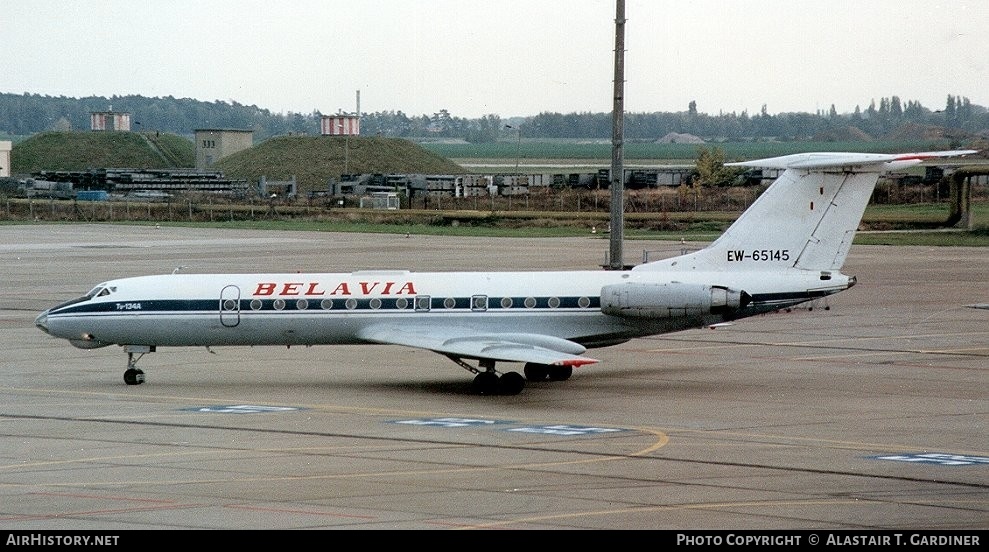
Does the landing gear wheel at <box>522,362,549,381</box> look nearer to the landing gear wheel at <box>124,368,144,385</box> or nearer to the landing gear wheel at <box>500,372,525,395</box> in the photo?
the landing gear wheel at <box>500,372,525,395</box>

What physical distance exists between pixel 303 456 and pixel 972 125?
54.1 metres

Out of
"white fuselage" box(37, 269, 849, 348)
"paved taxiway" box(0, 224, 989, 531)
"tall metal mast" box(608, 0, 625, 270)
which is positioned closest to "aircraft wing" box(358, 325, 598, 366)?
"white fuselage" box(37, 269, 849, 348)

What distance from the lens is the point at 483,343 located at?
28.5 metres

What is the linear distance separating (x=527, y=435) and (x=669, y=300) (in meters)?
6.73

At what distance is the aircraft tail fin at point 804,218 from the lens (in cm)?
2983

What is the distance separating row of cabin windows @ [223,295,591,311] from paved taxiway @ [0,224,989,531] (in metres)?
1.88

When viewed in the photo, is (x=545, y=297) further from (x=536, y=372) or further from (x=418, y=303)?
(x=418, y=303)

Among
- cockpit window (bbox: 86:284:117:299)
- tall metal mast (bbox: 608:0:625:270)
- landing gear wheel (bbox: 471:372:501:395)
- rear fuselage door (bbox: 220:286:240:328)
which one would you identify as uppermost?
tall metal mast (bbox: 608:0:625:270)

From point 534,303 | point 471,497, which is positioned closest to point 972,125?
point 534,303

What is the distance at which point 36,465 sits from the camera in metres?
21.3

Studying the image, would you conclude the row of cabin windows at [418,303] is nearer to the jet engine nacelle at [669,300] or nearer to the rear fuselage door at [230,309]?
the rear fuselage door at [230,309]

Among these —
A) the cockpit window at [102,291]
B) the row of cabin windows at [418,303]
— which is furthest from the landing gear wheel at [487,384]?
the cockpit window at [102,291]

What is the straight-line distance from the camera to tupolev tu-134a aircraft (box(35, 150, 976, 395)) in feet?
96.1

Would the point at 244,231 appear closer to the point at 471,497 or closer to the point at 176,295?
the point at 176,295
